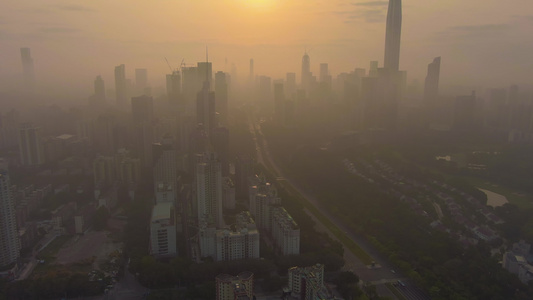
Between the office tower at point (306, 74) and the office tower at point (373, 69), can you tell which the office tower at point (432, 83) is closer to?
the office tower at point (373, 69)

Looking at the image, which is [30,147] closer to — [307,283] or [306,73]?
[307,283]

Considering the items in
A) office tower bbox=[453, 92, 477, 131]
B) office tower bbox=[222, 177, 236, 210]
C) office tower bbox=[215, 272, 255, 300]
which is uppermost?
office tower bbox=[453, 92, 477, 131]

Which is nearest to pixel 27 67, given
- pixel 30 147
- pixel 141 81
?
pixel 30 147

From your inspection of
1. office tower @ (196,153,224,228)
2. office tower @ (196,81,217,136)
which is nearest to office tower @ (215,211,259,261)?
office tower @ (196,153,224,228)

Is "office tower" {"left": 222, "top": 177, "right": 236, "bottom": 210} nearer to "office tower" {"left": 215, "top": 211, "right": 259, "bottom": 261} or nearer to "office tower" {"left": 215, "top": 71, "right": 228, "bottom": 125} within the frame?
"office tower" {"left": 215, "top": 211, "right": 259, "bottom": 261}

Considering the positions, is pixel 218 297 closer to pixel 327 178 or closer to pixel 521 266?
pixel 521 266

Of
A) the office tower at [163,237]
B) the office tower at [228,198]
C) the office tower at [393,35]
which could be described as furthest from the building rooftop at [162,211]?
the office tower at [393,35]
